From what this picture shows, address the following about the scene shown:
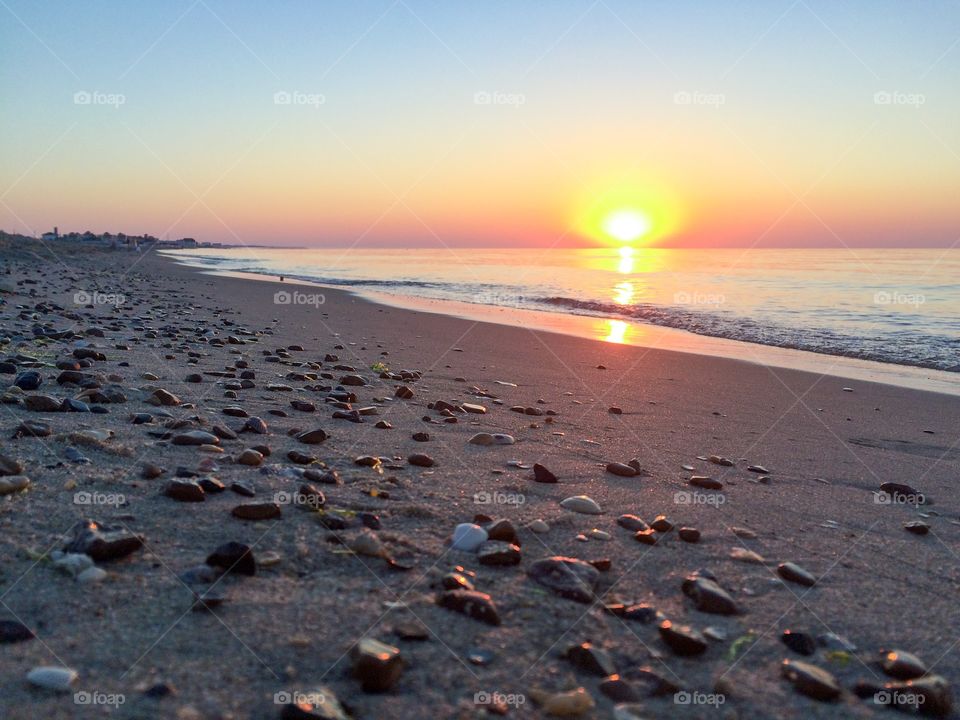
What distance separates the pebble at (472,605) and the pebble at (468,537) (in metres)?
0.48

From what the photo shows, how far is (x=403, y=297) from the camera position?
2455 centimetres

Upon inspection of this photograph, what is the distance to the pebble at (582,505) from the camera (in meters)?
3.61

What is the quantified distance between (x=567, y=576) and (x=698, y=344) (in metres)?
11.9

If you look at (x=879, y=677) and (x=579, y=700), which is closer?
(x=579, y=700)

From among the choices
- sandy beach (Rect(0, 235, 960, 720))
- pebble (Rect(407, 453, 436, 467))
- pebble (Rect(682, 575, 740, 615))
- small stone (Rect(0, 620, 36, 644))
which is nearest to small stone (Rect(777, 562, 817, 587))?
sandy beach (Rect(0, 235, 960, 720))

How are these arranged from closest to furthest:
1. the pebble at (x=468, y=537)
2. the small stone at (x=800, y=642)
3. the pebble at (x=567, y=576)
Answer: the small stone at (x=800, y=642), the pebble at (x=567, y=576), the pebble at (x=468, y=537)

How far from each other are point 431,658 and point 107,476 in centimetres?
208

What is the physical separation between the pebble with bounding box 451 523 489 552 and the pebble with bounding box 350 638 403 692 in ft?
3.02

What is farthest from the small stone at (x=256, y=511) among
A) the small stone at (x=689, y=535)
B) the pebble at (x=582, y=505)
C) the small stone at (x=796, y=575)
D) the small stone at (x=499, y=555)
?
the small stone at (x=796, y=575)

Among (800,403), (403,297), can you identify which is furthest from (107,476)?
(403,297)

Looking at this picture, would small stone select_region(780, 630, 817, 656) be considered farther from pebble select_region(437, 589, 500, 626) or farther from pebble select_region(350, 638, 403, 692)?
pebble select_region(350, 638, 403, 692)

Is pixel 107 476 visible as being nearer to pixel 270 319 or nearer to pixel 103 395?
pixel 103 395

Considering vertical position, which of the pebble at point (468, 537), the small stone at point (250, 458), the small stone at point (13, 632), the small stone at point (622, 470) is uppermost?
the small stone at point (622, 470)

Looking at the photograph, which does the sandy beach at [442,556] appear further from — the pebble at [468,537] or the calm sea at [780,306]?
the calm sea at [780,306]
